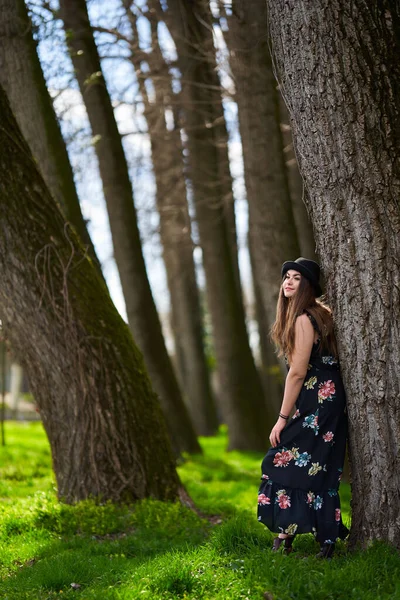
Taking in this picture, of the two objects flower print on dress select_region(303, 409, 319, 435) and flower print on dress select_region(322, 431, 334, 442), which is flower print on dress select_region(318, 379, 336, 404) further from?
flower print on dress select_region(322, 431, 334, 442)

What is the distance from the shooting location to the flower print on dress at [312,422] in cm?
515

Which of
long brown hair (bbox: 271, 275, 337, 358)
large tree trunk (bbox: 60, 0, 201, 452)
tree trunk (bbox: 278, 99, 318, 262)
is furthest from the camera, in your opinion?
large tree trunk (bbox: 60, 0, 201, 452)

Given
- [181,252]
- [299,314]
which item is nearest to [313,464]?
[299,314]

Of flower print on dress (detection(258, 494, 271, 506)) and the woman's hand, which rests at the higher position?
the woman's hand

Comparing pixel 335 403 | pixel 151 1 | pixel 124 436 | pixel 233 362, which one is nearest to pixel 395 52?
pixel 335 403

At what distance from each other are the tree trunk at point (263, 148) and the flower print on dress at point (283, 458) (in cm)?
360

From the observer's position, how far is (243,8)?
28.8ft

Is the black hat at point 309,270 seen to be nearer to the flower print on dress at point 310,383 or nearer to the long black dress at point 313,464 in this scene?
the long black dress at point 313,464

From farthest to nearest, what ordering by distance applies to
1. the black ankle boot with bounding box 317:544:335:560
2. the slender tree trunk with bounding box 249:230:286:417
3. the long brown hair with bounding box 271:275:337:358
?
1. the slender tree trunk with bounding box 249:230:286:417
2. the long brown hair with bounding box 271:275:337:358
3. the black ankle boot with bounding box 317:544:335:560

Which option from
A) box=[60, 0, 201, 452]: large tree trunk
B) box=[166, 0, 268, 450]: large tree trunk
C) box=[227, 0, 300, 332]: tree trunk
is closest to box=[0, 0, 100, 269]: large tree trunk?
box=[60, 0, 201, 452]: large tree trunk

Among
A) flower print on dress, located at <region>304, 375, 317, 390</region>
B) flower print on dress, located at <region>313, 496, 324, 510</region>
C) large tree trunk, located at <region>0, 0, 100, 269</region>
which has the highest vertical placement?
large tree trunk, located at <region>0, 0, 100, 269</region>

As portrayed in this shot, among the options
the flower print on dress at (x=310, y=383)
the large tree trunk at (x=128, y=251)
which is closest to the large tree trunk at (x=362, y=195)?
the flower print on dress at (x=310, y=383)

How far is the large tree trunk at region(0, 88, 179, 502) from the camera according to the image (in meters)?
6.62

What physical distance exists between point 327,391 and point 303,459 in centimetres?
53
